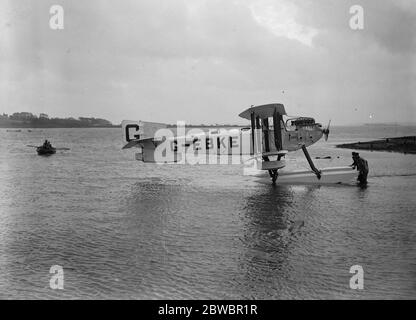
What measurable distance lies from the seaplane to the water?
120cm

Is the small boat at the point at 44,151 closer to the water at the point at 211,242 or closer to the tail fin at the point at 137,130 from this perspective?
the tail fin at the point at 137,130

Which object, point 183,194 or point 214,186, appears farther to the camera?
point 214,186

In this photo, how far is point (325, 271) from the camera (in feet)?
28.0

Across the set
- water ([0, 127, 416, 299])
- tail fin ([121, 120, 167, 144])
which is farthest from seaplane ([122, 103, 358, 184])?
water ([0, 127, 416, 299])

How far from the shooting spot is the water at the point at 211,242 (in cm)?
785

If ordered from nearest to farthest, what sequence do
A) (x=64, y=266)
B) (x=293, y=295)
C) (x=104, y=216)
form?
1. (x=293, y=295)
2. (x=64, y=266)
3. (x=104, y=216)

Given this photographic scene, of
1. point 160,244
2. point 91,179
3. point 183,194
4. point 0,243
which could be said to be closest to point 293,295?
point 160,244

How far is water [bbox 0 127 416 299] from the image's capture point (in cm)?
785

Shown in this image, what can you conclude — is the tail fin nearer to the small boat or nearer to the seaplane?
the seaplane

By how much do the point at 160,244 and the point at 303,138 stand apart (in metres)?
12.1

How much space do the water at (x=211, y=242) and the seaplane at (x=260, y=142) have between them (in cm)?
120

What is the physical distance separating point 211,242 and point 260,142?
1085 centimetres
